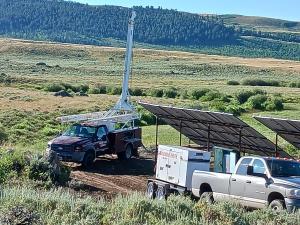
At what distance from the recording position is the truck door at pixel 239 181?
17094 mm

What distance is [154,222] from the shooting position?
38.3 feet

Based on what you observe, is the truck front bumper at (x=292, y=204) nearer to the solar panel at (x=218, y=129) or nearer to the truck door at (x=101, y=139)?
the solar panel at (x=218, y=129)

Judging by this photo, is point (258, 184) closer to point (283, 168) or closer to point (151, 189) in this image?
point (283, 168)

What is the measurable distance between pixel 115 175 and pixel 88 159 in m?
1.97

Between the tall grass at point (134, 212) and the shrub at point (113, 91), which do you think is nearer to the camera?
the tall grass at point (134, 212)

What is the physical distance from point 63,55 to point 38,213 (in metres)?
155

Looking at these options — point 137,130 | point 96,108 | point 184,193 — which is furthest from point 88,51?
point 184,193

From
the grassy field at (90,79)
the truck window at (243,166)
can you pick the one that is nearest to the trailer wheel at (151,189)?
the truck window at (243,166)

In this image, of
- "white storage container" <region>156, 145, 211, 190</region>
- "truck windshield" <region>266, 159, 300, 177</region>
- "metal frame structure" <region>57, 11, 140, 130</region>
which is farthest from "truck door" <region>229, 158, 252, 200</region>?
"metal frame structure" <region>57, 11, 140, 130</region>

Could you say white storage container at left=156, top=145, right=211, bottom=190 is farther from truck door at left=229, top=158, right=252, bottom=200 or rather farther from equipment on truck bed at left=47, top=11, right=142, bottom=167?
equipment on truck bed at left=47, top=11, right=142, bottom=167

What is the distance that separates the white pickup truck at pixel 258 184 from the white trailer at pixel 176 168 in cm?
82

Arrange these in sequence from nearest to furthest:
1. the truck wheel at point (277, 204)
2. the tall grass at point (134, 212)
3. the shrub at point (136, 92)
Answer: the tall grass at point (134, 212), the truck wheel at point (277, 204), the shrub at point (136, 92)

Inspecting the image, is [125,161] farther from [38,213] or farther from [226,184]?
[38,213]

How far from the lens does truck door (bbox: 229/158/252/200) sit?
17094 millimetres
